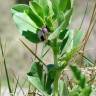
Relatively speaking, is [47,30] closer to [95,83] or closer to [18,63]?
[95,83]

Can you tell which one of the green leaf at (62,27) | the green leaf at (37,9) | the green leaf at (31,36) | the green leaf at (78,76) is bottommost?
the green leaf at (78,76)

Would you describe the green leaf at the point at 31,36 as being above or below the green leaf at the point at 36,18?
below

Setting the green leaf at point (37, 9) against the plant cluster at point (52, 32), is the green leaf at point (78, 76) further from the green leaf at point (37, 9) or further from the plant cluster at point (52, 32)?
the green leaf at point (37, 9)

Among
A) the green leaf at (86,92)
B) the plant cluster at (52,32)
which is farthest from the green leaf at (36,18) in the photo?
the green leaf at (86,92)

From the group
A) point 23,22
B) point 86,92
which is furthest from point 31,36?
point 86,92

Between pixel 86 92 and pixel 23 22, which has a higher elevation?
pixel 23 22

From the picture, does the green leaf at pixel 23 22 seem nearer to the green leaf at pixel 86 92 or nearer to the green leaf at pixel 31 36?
the green leaf at pixel 31 36

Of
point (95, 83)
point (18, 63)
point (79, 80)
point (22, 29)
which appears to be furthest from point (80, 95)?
point (18, 63)

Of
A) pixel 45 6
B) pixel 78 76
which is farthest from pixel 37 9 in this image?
pixel 78 76

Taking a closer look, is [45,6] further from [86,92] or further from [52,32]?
[86,92]
